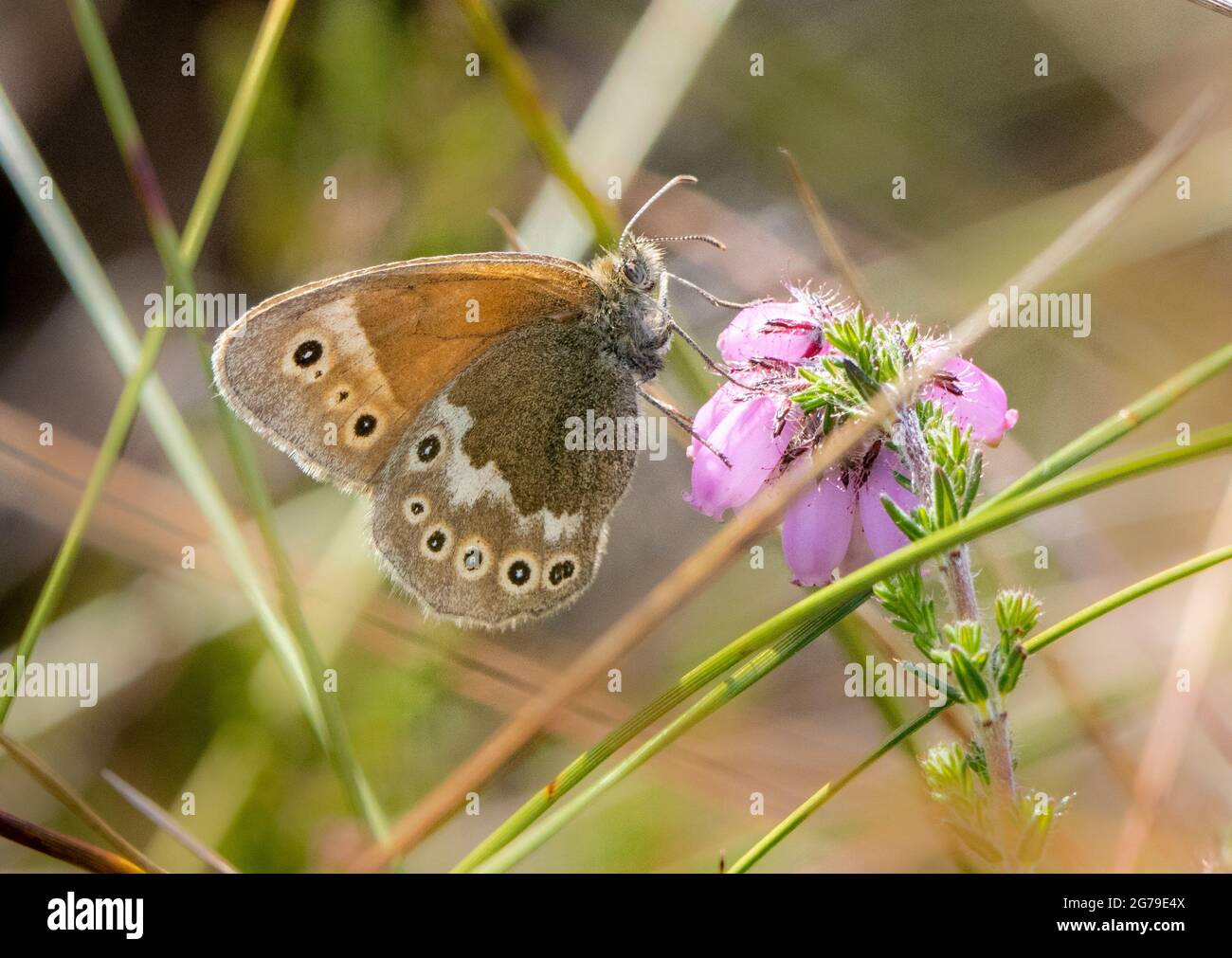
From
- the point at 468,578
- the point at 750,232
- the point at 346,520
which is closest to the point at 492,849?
→ the point at 468,578

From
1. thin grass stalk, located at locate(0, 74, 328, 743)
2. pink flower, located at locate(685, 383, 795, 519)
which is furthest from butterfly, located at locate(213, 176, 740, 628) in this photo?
pink flower, located at locate(685, 383, 795, 519)

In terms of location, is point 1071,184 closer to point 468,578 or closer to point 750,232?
point 750,232

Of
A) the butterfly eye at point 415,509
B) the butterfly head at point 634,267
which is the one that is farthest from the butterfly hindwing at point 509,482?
the butterfly head at point 634,267

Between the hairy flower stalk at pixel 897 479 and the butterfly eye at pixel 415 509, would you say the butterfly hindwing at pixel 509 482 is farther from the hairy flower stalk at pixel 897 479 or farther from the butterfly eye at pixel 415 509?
the hairy flower stalk at pixel 897 479

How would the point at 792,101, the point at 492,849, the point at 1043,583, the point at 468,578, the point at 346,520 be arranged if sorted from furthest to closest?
the point at 792,101 < the point at 346,520 < the point at 1043,583 < the point at 468,578 < the point at 492,849

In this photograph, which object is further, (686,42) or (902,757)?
(686,42)

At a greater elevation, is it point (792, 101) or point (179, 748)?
point (792, 101)

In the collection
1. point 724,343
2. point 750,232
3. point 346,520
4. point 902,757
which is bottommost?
point 902,757
